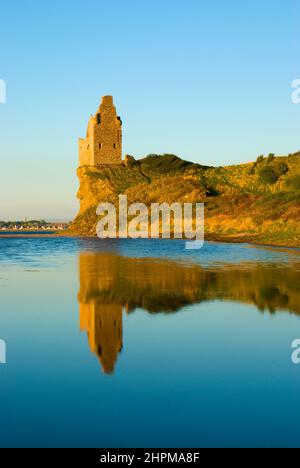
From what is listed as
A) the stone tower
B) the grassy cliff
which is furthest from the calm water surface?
the stone tower

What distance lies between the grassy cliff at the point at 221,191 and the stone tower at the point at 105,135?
11.1 ft

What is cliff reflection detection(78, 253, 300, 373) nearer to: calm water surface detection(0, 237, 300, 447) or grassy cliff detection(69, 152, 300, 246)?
calm water surface detection(0, 237, 300, 447)

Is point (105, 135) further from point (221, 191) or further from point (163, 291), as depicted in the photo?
point (163, 291)

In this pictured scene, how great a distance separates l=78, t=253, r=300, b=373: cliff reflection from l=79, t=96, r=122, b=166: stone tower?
98.6m

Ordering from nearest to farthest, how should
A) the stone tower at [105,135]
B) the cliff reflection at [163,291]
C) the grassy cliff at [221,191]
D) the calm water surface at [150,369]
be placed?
1. the calm water surface at [150,369]
2. the cliff reflection at [163,291]
3. the grassy cliff at [221,191]
4. the stone tower at [105,135]

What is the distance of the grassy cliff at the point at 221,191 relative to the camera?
5362 centimetres

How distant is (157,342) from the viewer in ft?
32.9

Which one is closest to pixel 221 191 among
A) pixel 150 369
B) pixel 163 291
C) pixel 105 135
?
pixel 105 135

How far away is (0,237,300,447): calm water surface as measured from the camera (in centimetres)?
577

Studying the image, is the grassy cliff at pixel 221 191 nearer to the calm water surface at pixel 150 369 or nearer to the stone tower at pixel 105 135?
the stone tower at pixel 105 135

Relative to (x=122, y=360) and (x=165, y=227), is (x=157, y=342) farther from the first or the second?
(x=165, y=227)

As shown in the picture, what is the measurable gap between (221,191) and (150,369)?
8488cm

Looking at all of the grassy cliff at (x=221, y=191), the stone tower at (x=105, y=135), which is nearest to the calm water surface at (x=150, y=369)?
the grassy cliff at (x=221, y=191)
